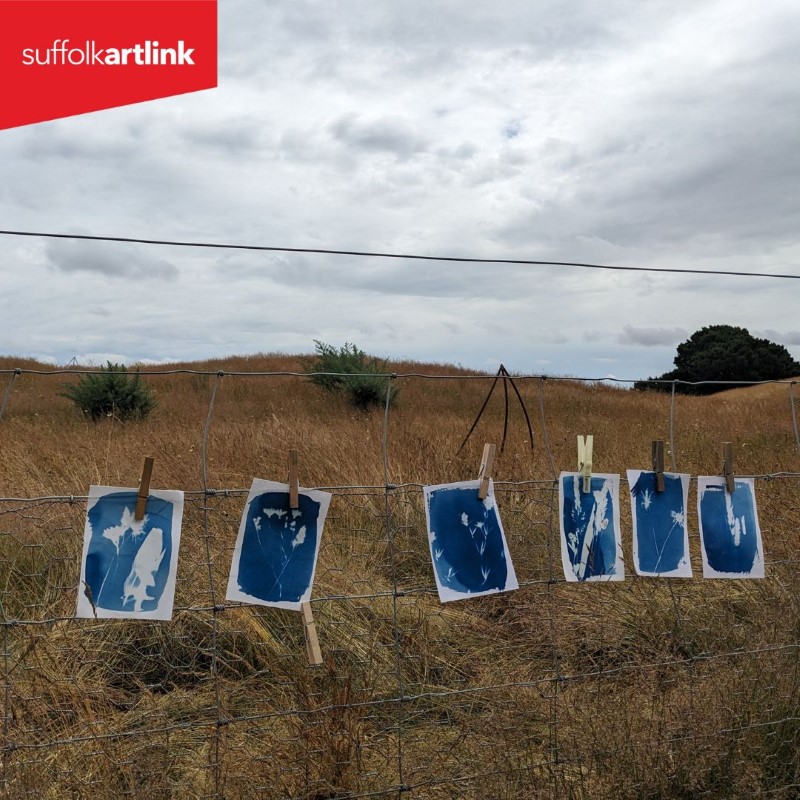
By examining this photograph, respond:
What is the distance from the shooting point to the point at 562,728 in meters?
3.04

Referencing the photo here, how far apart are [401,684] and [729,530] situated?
1.56 meters

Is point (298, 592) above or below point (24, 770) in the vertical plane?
above

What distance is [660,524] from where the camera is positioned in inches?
124

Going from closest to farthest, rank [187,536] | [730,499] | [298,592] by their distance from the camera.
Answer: [298,592], [730,499], [187,536]

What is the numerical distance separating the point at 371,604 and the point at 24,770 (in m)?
1.87

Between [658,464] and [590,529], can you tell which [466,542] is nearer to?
[590,529]

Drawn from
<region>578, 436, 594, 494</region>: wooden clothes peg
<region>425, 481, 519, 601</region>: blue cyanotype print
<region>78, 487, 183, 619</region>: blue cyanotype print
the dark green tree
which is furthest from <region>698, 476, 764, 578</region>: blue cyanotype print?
the dark green tree

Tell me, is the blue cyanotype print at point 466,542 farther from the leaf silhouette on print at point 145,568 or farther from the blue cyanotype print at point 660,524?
the leaf silhouette on print at point 145,568

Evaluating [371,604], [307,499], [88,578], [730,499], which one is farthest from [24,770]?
[730,499]

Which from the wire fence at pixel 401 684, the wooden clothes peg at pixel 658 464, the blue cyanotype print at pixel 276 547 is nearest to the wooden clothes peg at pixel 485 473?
the wire fence at pixel 401 684

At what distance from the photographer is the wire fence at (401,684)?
2715 mm

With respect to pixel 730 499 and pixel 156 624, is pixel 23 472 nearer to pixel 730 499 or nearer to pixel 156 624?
pixel 156 624

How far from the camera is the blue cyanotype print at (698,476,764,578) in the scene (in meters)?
3.25

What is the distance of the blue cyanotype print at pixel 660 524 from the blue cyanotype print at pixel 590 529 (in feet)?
0.41
